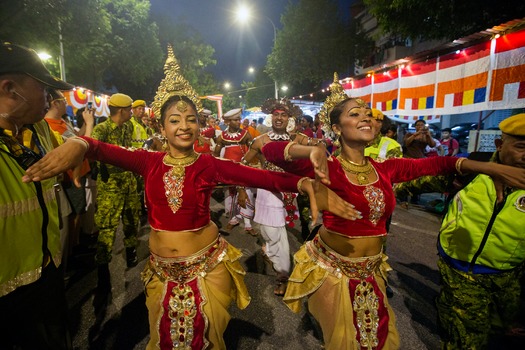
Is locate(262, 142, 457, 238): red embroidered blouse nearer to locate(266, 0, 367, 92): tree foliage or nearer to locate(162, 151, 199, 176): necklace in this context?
locate(162, 151, 199, 176): necklace

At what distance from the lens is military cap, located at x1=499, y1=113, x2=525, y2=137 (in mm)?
1962

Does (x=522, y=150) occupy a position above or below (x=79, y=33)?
below

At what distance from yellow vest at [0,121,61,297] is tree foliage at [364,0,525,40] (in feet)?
32.5

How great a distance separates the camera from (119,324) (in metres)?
3.21

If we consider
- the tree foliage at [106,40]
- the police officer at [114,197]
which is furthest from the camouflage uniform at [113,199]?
the tree foliage at [106,40]

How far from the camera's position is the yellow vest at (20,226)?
158 cm

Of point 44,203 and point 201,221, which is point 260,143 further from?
point 44,203

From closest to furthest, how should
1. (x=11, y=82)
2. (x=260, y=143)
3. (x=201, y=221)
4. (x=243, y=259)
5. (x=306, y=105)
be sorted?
(x=11, y=82) < (x=201, y=221) < (x=260, y=143) < (x=243, y=259) < (x=306, y=105)

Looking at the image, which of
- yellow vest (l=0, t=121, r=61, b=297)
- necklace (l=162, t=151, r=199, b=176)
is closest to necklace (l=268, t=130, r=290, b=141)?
necklace (l=162, t=151, r=199, b=176)

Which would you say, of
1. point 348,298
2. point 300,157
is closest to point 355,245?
point 348,298

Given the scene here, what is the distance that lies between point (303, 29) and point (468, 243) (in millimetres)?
29657

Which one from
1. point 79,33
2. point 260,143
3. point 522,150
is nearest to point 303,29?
point 79,33

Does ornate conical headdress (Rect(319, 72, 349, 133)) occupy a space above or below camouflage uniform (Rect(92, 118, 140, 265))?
above

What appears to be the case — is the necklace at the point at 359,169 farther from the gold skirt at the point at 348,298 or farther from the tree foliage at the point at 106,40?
the tree foliage at the point at 106,40
